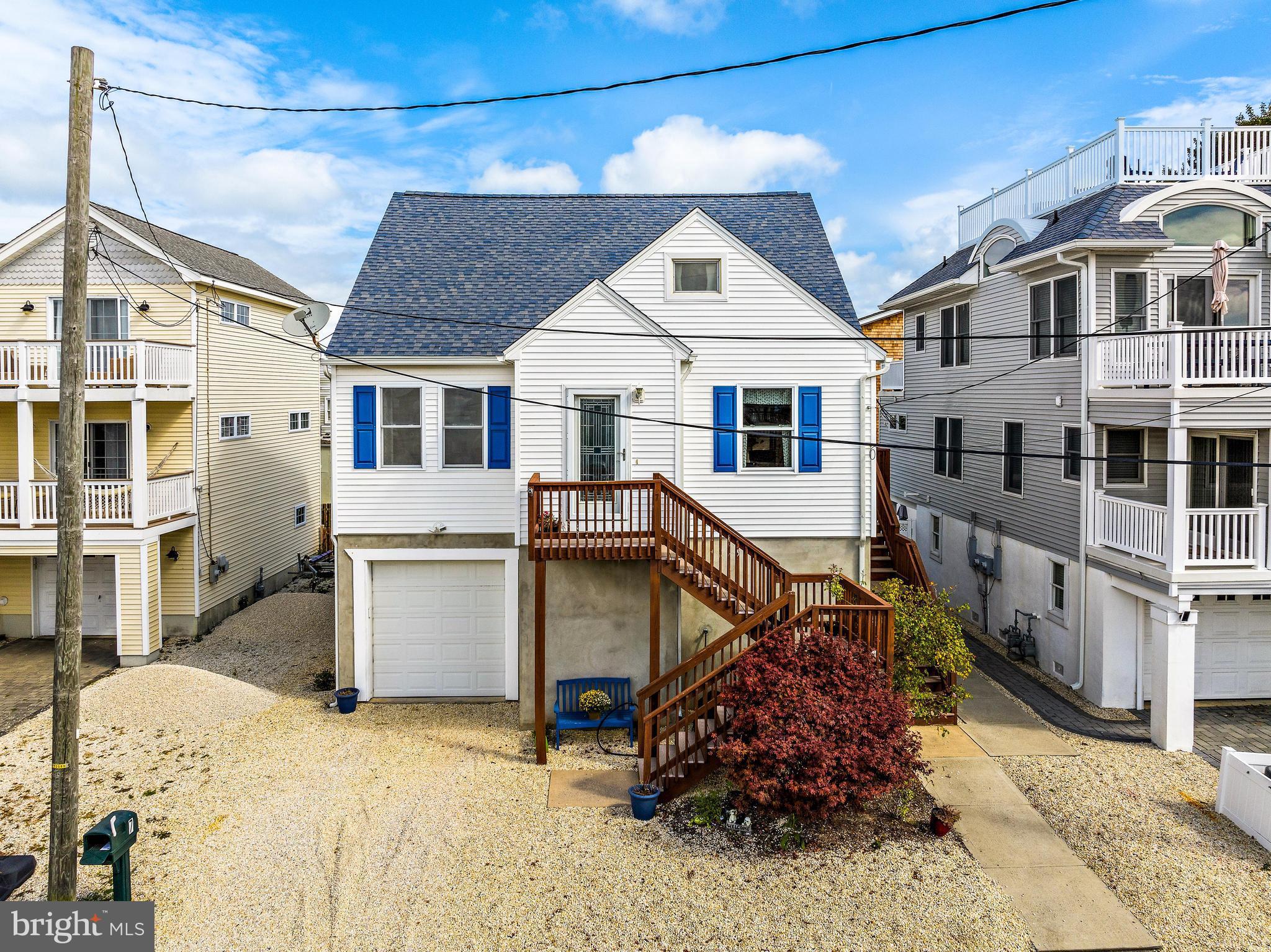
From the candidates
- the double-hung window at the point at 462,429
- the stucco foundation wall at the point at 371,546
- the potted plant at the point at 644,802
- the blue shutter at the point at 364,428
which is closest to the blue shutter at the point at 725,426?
the stucco foundation wall at the point at 371,546

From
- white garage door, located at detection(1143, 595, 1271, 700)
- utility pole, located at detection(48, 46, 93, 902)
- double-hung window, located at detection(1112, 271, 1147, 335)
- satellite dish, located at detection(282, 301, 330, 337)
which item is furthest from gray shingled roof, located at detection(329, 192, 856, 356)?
white garage door, located at detection(1143, 595, 1271, 700)

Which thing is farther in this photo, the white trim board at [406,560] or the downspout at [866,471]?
the white trim board at [406,560]

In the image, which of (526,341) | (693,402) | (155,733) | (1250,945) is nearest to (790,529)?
(693,402)

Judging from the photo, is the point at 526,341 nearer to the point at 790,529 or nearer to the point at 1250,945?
the point at 790,529

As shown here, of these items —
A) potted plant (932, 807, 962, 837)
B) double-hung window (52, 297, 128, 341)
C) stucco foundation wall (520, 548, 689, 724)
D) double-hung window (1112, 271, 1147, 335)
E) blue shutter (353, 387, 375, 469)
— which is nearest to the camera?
potted plant (932, 807, 962, 837)

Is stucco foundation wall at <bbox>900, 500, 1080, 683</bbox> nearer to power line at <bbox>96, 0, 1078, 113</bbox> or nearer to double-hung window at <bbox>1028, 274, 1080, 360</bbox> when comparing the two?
double-hung window at <bbox>1028, 274, 1080, 360</bbox>

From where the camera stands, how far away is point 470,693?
14.4 metres

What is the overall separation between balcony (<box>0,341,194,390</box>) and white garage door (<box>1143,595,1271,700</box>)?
2020 cm

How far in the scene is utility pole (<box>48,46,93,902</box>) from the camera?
7551 millimetres

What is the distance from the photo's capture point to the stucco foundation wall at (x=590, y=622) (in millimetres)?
13117

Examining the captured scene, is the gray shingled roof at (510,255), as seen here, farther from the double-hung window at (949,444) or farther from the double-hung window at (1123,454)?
the double-hung window at (949,444)

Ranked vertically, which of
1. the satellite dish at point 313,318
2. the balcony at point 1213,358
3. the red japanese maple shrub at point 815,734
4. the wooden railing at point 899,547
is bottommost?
the red japanese maple shrub at point 815,734

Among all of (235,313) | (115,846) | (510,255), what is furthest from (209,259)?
(115,846)

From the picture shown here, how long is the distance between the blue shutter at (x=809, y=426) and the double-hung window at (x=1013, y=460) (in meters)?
5.78
